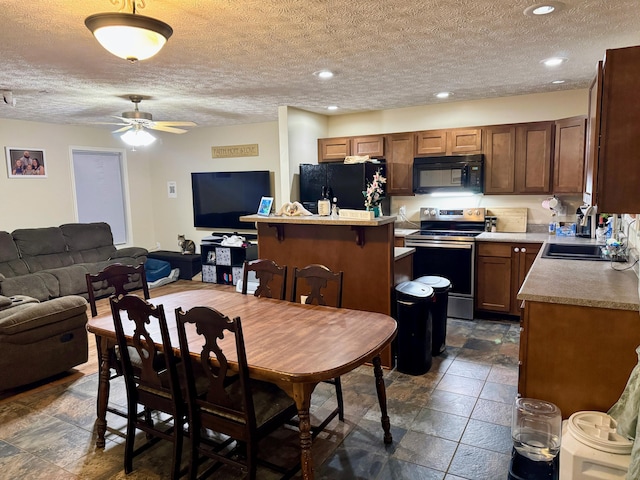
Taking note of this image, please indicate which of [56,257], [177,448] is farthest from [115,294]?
[56,257]

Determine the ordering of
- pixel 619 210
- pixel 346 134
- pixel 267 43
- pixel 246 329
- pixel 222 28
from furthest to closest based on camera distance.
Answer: pixel 346 134 < pixel 267 43 < pixel 222 28 < pixel 246 329 < pixel 619 210

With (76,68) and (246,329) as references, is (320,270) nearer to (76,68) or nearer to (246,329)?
(246,329)

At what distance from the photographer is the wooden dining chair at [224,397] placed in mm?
→ 1892

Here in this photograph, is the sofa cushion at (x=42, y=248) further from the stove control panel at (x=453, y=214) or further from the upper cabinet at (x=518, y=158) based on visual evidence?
the upper cabinet at (x=518, y=158)

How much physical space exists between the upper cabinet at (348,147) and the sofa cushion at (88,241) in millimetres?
3418

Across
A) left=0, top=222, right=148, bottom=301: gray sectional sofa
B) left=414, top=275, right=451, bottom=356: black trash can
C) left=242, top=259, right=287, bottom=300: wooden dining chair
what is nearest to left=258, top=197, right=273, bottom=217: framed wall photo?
left=242, top=259, right=287, bottom=300: wooden dining chair

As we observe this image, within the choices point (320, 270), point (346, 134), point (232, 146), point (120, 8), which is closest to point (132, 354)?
point (320, 270)

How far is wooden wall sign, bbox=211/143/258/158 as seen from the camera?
667cm

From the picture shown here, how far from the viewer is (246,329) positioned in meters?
2.36

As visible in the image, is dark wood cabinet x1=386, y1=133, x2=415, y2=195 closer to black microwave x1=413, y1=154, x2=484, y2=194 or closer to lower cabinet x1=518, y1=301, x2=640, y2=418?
black microwave x1=413, y1=154, x2=484, y2=194

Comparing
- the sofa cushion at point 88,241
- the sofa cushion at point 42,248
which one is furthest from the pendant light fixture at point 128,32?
the sofa cushion at point 88,241

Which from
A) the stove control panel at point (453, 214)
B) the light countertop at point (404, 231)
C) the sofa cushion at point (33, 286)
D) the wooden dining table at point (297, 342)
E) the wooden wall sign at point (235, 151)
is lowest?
the sofa cushion at point (33, 286)

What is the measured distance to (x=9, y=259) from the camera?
18.0 ft

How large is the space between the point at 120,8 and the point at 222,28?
549 millimetres
